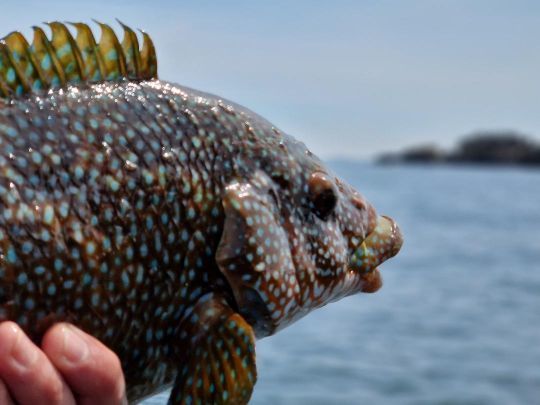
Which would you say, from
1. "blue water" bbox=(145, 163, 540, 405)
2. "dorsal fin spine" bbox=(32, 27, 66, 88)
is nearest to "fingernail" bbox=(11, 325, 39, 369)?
"dorsal fin spine" bbox=(32, 27, 66, 88)

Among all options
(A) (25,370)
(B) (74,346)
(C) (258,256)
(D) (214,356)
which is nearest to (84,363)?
(B) (74,346)

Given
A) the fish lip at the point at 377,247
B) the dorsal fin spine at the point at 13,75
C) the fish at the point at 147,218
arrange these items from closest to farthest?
1. the fish at the point at 147,218
2. the dorsal fin spine at the point at 13,75
3. the fish lip at the point at 377,247

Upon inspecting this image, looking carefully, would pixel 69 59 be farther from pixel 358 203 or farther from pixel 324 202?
pixel 358 203

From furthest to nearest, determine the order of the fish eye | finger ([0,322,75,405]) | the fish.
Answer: the fish eye < the fish < finger ([0,322,75,405])

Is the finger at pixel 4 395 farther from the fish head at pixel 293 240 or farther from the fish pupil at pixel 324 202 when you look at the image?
the fish pupil at pixel 324 202

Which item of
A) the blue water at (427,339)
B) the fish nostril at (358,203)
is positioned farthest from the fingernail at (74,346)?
the fish nostril at (358,203)

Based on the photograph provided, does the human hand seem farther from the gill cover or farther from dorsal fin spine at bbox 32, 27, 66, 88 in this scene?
dorsal fin spine at bbox 32, 27, 66, 88
